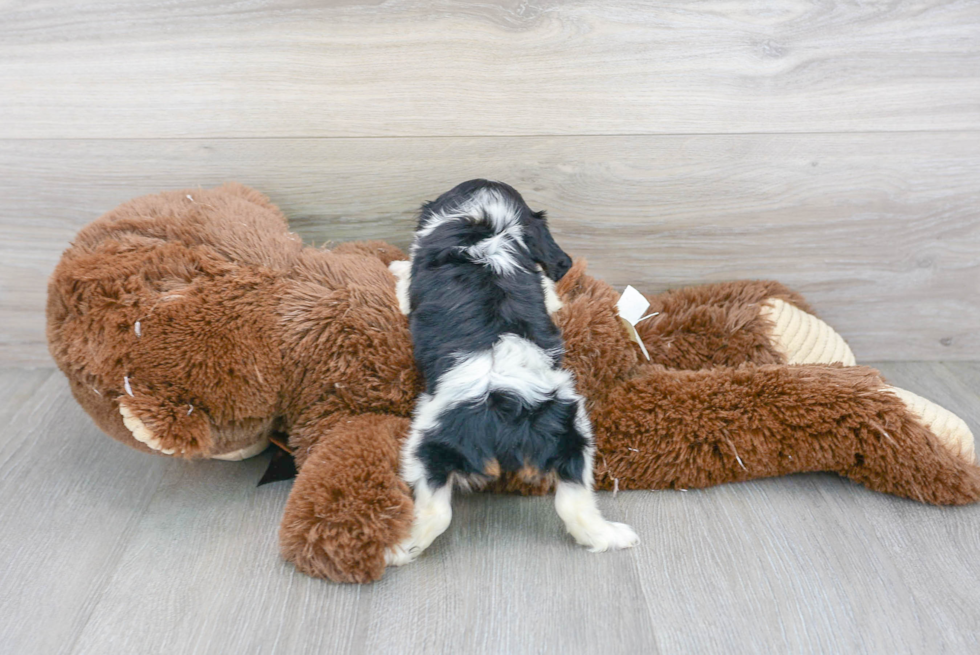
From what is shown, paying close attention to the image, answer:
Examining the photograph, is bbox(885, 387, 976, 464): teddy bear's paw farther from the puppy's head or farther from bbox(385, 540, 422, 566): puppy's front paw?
bbox(385, 540, 422, 566): puppy's front paw

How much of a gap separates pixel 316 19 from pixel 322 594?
3.55ft

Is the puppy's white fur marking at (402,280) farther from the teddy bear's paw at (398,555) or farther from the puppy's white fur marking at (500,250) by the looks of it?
the teddy bear's paw at (398,555)

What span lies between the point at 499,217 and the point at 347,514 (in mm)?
576

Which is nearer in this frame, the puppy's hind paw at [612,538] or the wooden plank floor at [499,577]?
the wooden plank floor at [499,577]

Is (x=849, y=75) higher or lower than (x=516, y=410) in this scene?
higher

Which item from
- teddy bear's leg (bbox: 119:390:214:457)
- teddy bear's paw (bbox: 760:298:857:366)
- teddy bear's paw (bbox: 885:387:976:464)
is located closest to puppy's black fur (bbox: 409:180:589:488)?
teddy bear's leg (bbox: 119:390:214:457)

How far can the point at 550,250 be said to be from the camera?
1.33 meters

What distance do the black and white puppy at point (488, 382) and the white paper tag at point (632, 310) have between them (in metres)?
0.23

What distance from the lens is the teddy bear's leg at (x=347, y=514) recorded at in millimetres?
1069

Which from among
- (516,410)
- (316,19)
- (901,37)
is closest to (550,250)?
(516,410)

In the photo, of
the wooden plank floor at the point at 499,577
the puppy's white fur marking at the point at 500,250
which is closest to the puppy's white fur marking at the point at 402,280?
the puppy's white fur marking at the point at 500,250

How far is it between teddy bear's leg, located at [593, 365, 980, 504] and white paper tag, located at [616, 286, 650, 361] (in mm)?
146

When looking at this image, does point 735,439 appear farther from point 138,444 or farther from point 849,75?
point 138,444

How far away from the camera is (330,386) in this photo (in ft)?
4.14
